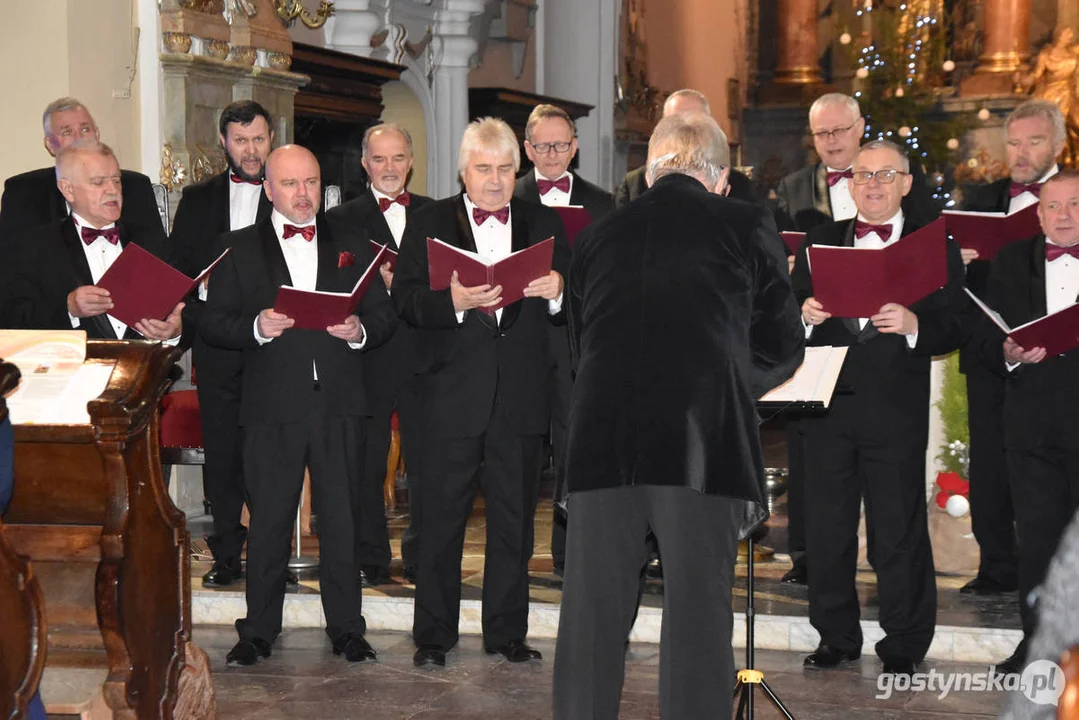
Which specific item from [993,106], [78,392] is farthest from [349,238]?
[993,106]

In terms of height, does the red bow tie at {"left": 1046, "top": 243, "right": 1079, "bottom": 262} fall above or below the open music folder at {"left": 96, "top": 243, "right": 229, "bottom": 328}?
above

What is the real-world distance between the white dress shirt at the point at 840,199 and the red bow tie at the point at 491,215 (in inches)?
60.7

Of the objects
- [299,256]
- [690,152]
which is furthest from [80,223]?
[690,152]

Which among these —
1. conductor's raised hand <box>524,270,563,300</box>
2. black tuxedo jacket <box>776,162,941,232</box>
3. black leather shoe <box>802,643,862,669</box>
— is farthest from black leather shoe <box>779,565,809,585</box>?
conductor's raised hand <box>524,270,563,300</box>

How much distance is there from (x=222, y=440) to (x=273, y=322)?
1.17 m

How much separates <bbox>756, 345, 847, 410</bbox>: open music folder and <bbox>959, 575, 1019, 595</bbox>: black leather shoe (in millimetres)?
1968

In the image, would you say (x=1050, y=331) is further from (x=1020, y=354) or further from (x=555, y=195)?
(x=555, y=195)

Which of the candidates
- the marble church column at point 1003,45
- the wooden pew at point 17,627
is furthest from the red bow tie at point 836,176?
the marble church column at point 1003,45

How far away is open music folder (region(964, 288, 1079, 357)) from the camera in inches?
170

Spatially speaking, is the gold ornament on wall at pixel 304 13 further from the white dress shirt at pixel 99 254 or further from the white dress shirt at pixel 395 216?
the white dress shirt at pixel 99 254

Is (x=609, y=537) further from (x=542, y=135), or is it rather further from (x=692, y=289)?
(x=542, y=135)

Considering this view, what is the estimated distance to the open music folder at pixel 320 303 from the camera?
4.61 meters

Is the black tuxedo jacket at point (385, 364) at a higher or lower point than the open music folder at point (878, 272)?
lower

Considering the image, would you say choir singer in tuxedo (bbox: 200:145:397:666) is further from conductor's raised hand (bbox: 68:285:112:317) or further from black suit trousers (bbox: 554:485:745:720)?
black suit trousers (bbox: 554:485:745:720)
